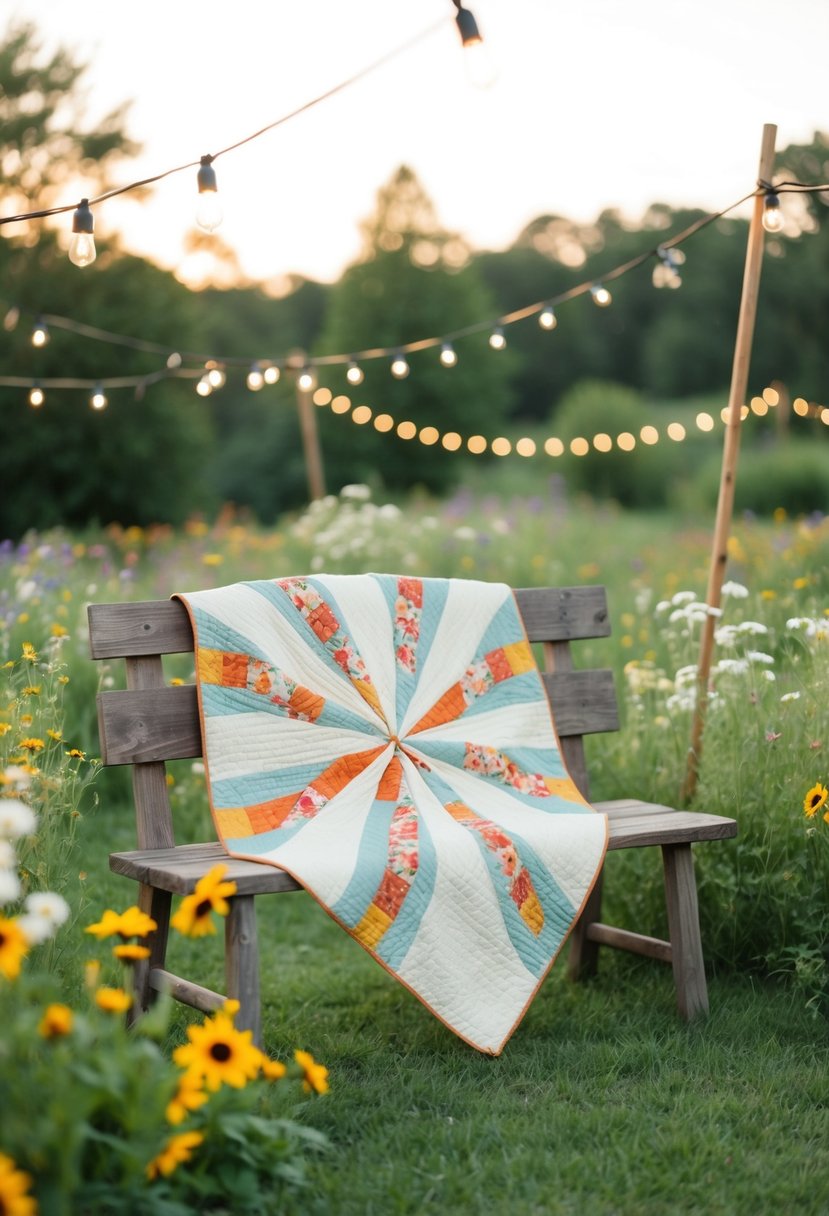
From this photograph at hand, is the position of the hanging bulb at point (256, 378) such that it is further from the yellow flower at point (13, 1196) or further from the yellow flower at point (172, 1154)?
the yellow flower at point (13, 1196)

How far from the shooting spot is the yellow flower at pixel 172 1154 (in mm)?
1800

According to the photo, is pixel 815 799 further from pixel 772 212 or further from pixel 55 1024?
pixel 55 1024

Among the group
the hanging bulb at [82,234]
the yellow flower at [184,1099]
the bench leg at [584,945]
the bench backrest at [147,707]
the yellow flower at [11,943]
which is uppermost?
the hanging bulb at [82,234]

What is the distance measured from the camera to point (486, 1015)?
2713mm

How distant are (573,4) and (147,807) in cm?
622

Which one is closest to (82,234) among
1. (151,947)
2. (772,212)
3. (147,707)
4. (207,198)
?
(207,198)

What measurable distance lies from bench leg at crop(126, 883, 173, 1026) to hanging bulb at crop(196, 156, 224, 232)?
1647 millimetres

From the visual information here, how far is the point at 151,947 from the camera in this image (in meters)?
2.82

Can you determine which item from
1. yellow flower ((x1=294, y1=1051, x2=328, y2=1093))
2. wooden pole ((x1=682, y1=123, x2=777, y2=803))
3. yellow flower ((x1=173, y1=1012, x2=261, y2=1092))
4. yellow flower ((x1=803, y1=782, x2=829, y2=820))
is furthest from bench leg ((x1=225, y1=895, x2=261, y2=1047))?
wooden pole ((x1=682, y1=123, x2=777, y2=803))

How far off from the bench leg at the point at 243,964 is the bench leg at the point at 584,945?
48.7 inches

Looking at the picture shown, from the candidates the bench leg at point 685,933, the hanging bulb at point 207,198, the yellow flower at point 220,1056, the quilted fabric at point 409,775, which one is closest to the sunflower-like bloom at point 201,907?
the yellow flower at point 220,1056

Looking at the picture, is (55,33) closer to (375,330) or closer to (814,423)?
(375,330)

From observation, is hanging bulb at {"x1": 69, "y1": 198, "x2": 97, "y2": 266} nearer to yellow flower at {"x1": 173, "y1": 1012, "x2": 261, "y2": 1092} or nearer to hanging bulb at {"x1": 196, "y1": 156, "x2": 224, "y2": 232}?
hanging bulb at {"x1": 196, "y1": 156, "x2": 224, "y2": 232}

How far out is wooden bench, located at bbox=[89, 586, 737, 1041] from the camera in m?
2.46
